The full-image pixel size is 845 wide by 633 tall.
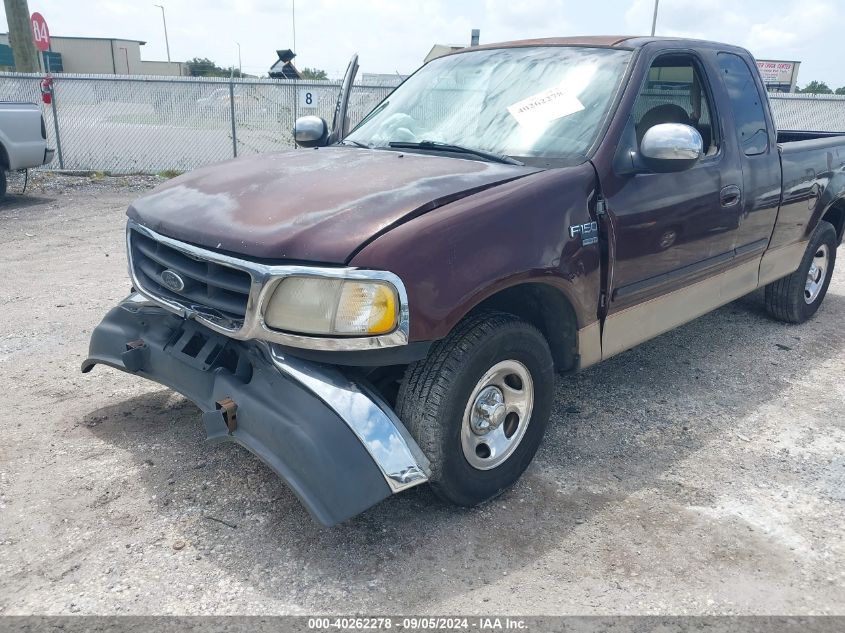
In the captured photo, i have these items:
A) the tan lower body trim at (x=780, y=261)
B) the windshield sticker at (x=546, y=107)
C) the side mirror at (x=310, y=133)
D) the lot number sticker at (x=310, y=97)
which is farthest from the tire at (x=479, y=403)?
the lot number sticker at (x=310, y=97)

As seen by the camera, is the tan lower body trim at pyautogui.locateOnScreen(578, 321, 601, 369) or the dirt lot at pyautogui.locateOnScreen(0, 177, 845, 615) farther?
the tan lower body trim at pyautogui.locateOnScreen(578, 321, 601, 369)

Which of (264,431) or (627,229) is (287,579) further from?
(627,229)

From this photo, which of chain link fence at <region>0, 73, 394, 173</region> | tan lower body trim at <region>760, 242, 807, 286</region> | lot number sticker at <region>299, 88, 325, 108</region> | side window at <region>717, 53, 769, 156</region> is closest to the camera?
Result: side window at <region>717, 53, 769, 156</region>

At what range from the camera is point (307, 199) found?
2771 mm

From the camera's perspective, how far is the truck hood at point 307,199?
2510mm

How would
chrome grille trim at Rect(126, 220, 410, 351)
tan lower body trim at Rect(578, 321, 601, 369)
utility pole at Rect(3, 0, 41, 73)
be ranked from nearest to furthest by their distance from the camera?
1. chrome grille trim at Rect(126, 220, 410, 351)
2. tan lower body trim at Rect(578, 321, 601, 369)
3. utility pole at Rect(3, 0, 41, 73)

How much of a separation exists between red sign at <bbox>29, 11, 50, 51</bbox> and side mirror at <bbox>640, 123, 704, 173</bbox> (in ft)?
48.7

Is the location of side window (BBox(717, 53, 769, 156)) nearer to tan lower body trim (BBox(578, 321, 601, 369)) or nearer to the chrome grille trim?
tan lower body trim (BBox(578, 321, 601, 369))

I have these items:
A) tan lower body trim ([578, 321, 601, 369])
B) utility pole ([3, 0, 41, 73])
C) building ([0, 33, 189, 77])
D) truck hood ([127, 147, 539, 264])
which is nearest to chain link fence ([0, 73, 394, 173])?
utility pole ([3, 0, 41, 73])

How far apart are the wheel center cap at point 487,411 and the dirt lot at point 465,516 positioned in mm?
373

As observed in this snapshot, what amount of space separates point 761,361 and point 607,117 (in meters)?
2.49

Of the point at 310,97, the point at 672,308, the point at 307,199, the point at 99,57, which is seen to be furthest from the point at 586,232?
the point at 99,57

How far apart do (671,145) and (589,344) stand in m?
0.98

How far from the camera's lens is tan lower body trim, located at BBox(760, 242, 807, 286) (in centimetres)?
480
